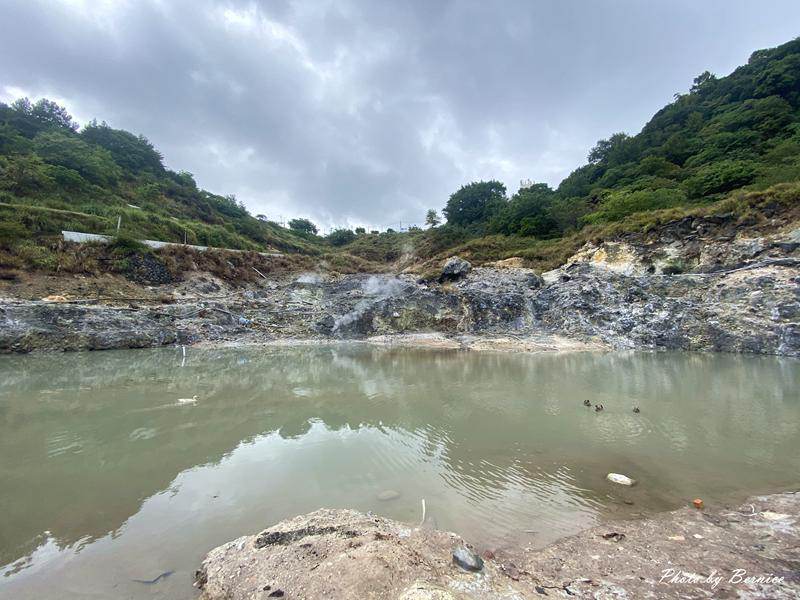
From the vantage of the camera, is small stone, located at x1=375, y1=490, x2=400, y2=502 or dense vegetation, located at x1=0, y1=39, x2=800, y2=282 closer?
small stone, located at x1=375, y1=490, x2=400, y2=502

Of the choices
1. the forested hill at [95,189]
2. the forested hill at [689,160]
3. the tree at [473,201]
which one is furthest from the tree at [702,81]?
the forested hill at [95,189]

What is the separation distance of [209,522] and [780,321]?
67.5 feet

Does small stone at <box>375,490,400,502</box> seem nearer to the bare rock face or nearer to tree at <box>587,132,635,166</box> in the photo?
the bare rock face

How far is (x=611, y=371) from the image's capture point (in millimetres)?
11242

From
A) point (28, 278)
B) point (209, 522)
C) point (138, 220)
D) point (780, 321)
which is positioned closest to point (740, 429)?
point (209, 522)

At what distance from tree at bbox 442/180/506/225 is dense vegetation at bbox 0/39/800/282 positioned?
0.17 metres

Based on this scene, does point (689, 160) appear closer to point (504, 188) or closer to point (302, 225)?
point (504, 188)

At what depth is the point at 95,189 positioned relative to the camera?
108ft

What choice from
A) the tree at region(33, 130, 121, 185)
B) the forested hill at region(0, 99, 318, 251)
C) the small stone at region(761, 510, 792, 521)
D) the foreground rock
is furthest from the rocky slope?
the tree at region(33, 130, 121, 185)

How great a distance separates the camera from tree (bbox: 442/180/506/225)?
166 ft

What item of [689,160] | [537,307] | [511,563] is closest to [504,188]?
[689,160]

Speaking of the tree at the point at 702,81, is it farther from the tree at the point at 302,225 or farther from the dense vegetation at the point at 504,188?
the tree at the point at 302,225

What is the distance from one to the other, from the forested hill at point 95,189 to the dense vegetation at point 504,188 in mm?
136

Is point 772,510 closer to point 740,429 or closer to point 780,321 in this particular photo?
point 740,429
